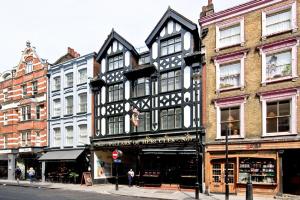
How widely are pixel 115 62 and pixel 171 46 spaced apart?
258 inches

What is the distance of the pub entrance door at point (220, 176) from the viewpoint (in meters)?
23.5

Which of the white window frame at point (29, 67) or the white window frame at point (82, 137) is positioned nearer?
the white window frame at point (82, 137)

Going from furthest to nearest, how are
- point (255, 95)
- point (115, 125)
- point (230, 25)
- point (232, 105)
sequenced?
point (115, 125), point (230, 25), point (232, 105), point (255, 95)

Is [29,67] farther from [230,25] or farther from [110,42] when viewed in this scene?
[230,25]

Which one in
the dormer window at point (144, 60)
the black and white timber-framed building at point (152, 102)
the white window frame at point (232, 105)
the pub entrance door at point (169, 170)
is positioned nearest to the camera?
the white window frame at point (232, 105)

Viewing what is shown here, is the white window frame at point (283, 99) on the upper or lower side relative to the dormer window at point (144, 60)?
lower

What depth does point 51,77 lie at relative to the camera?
3850 centimetres

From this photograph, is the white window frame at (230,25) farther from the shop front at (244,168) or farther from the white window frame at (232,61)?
the shop front at (244,168)

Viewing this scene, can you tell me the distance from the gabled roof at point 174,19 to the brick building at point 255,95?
1223mm

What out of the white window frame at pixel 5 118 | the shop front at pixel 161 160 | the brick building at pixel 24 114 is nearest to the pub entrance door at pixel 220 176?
the shop front at pixel 161 160

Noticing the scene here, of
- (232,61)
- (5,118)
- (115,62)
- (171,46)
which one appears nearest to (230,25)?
(232,61)

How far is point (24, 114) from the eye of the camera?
4062cm

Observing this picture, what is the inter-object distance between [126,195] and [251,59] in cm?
1239

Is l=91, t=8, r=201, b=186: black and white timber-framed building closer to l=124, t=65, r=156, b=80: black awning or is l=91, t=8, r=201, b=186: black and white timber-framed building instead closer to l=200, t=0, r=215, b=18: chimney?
l=124, t=65, r=156, b=80: black awning
